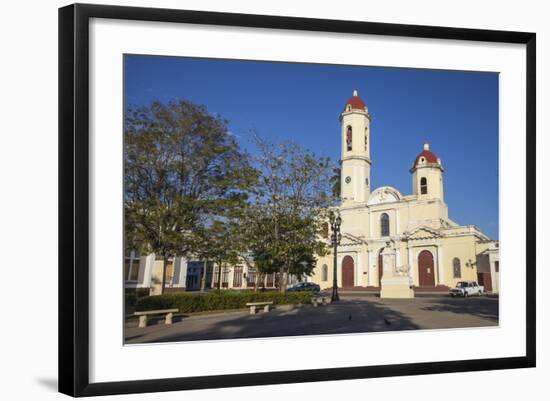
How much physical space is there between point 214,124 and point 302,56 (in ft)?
5.27

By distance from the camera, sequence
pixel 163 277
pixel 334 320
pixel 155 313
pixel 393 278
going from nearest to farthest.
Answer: pixel 155 313 < pixel 163 277 < pixel 334 320 < pixel 393 278

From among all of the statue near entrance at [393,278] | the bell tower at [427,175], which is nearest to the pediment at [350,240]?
the statue near entrance at [393,278]

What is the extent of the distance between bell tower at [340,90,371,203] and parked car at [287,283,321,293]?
161 centimetres

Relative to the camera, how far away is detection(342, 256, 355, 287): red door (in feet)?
36.3

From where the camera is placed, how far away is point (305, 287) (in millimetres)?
11031

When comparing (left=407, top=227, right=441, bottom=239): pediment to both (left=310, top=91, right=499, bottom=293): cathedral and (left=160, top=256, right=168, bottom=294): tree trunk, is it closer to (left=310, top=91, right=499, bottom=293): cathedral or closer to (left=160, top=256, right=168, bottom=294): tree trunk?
(left=310, top=91, right=499, bottom=293): cathedral

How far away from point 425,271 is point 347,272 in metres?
1.46

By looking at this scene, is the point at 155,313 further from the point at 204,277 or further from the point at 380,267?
the point at 380,267

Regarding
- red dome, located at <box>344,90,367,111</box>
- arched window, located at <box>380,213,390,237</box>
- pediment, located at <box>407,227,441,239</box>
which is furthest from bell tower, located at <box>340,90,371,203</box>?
pediment, located at <box>407,227,441,239</box>

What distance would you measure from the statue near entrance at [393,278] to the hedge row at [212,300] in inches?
61.6

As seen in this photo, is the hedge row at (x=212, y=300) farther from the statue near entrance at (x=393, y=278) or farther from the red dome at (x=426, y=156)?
the red dome at (x=426, y=156)

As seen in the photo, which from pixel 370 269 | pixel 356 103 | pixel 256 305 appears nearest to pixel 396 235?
pixel 370 269

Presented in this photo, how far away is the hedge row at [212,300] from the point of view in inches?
388

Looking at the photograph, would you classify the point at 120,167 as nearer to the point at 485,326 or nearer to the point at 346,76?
the point at 346,76
